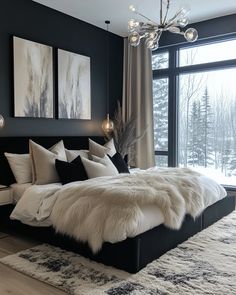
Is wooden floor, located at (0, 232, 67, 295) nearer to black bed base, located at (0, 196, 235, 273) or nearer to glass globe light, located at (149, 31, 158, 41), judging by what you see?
black bed base, located at (0, 196, 235, 273)

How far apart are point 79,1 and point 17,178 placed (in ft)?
9.06

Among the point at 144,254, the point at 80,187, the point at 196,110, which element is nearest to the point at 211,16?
the point at 196,110

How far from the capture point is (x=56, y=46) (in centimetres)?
506

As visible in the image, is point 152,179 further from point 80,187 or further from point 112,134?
point 112,134

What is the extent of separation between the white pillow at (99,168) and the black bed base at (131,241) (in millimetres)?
945

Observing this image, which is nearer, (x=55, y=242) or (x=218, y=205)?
(x=55, y=242)

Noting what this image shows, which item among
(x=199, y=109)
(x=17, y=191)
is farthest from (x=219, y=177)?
(x=17, y=191)

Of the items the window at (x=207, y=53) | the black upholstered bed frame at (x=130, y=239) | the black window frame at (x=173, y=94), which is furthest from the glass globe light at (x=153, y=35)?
the black window frame at (x=173, y=94)

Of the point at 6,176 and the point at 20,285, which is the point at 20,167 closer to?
the point at 6,176

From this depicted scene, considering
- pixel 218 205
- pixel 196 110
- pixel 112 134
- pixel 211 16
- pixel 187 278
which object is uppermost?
pixel 211 16

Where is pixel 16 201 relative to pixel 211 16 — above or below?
below

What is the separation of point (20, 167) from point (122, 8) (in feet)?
9.65

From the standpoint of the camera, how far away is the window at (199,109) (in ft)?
18.2

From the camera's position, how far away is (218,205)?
4.14 meters
